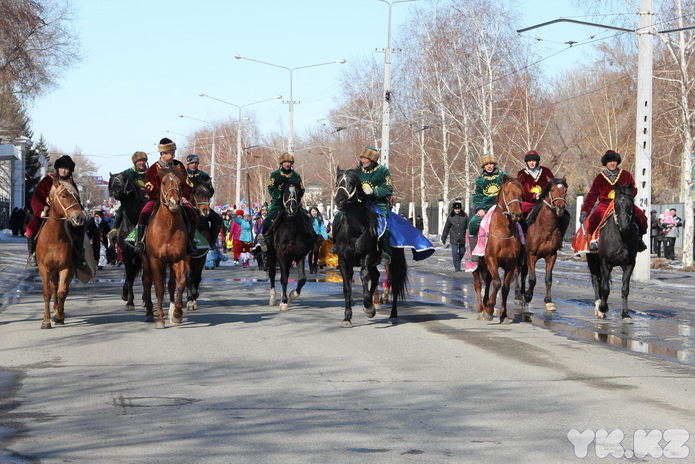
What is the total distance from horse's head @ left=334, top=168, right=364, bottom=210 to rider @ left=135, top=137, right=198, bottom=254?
6.90 feet

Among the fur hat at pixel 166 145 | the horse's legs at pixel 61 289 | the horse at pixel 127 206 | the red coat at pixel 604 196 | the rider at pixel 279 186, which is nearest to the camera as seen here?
the horse's legs at pixel 61 289

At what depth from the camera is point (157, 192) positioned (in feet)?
46.8

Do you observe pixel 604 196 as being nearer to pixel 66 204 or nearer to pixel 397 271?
pixel 397 271

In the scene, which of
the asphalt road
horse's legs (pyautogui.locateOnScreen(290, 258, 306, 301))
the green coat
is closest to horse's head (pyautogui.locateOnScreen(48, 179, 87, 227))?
the asphalt road

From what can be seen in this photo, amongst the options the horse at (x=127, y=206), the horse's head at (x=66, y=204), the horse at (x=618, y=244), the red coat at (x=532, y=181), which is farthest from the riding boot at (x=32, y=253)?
the horse at (x=618, y=244)

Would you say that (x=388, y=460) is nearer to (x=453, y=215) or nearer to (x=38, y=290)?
(x=38, y=290)

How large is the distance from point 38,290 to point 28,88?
49.7 feet

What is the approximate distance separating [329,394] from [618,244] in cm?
859

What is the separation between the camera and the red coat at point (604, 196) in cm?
1622

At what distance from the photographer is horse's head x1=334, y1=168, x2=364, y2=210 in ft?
45.7

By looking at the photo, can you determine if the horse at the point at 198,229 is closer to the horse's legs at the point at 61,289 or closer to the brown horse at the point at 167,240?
the brown horse at the point at 167,240

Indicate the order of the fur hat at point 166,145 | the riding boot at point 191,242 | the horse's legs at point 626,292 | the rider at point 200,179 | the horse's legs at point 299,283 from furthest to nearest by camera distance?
the rider at point 200,179, the horse's legs at point 299,283, the horse's legs at point 626,292, the fur hat at point 166,145, the riding boot at point 191,242

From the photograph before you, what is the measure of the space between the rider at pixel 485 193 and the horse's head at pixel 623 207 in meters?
1.83

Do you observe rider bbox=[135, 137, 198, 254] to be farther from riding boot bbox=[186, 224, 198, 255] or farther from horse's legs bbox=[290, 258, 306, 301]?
horse's legs bbox=[290, 258, 306, 301]
